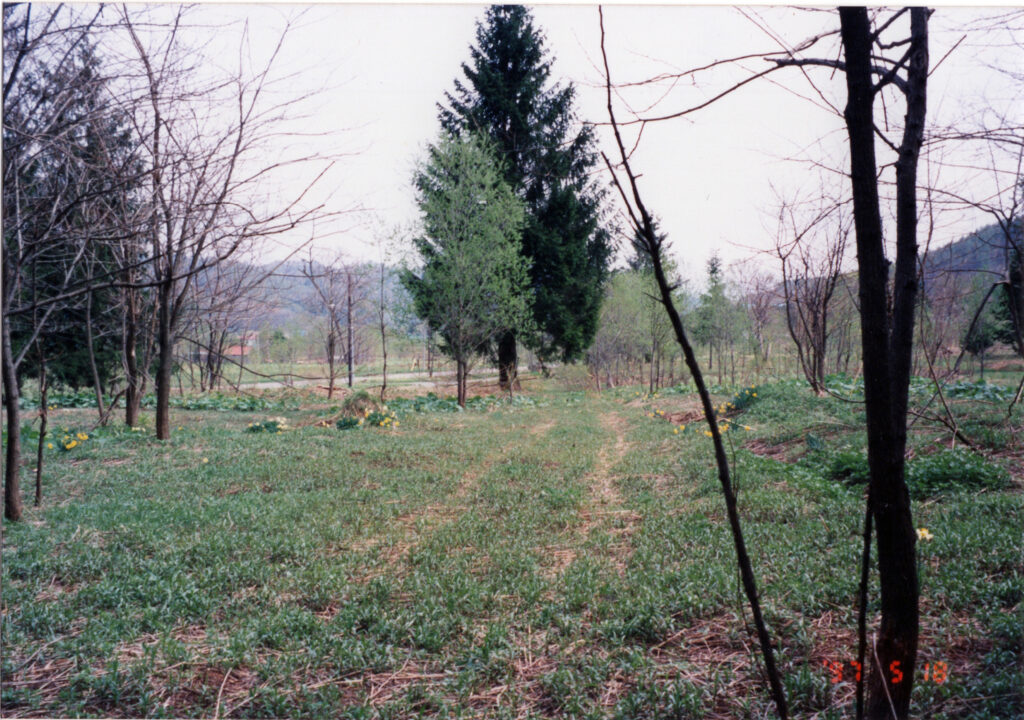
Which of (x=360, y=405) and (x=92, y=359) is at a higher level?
(x=92, y=359)

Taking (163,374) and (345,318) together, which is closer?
(163,374)

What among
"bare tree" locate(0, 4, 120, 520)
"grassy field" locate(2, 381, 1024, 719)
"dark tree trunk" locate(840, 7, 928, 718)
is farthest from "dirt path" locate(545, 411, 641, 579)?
"bare tree" locate(0, 4, 120, 520)

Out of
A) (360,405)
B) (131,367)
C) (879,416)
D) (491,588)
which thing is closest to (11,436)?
(491,588)

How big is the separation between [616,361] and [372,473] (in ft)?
26.8

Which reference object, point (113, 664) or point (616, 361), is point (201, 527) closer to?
point (113, 664)

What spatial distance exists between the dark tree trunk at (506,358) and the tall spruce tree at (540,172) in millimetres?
22

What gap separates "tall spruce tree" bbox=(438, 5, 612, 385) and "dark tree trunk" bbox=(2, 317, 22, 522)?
122 inches

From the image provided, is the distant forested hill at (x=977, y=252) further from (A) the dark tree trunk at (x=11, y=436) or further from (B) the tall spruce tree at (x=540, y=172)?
(A) the dark tree trunk at (x=11, y=436)

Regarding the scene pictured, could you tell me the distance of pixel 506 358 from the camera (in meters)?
12.5

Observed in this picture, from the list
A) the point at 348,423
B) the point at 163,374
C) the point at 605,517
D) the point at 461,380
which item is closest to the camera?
the point at 605,517

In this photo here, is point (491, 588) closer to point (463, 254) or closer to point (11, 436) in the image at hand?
point (11, 436)

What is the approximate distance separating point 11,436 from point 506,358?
971 cm

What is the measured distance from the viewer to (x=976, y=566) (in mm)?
2320
